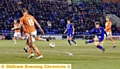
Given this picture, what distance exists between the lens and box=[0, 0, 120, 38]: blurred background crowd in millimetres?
57875

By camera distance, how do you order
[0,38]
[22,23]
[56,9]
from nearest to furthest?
1. [22,23]
2. [0,38]
3. [56,9]

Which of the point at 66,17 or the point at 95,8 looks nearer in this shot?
the point at 66,17

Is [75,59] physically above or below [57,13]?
above

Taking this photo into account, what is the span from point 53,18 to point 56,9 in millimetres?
2545

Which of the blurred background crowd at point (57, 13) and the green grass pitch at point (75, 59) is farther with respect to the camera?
the blurred background crowd at point (57, 13)

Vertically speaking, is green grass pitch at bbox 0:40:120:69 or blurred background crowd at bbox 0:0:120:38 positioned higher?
green grass pitch at bbox 0:40:120:69

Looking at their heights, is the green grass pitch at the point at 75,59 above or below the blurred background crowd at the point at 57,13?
above

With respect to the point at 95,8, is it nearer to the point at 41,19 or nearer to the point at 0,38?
the point at 41,19

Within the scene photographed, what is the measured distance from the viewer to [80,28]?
2338 inches

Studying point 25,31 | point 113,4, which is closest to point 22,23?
point 25,31

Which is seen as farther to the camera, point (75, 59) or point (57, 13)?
point (57, 13)

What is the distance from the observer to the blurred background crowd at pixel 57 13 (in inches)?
2279

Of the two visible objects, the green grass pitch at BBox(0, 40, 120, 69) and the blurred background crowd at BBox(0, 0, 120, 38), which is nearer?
the green grass pitch at BBox(0, 40, 120, 69)

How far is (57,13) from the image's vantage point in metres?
61.9
